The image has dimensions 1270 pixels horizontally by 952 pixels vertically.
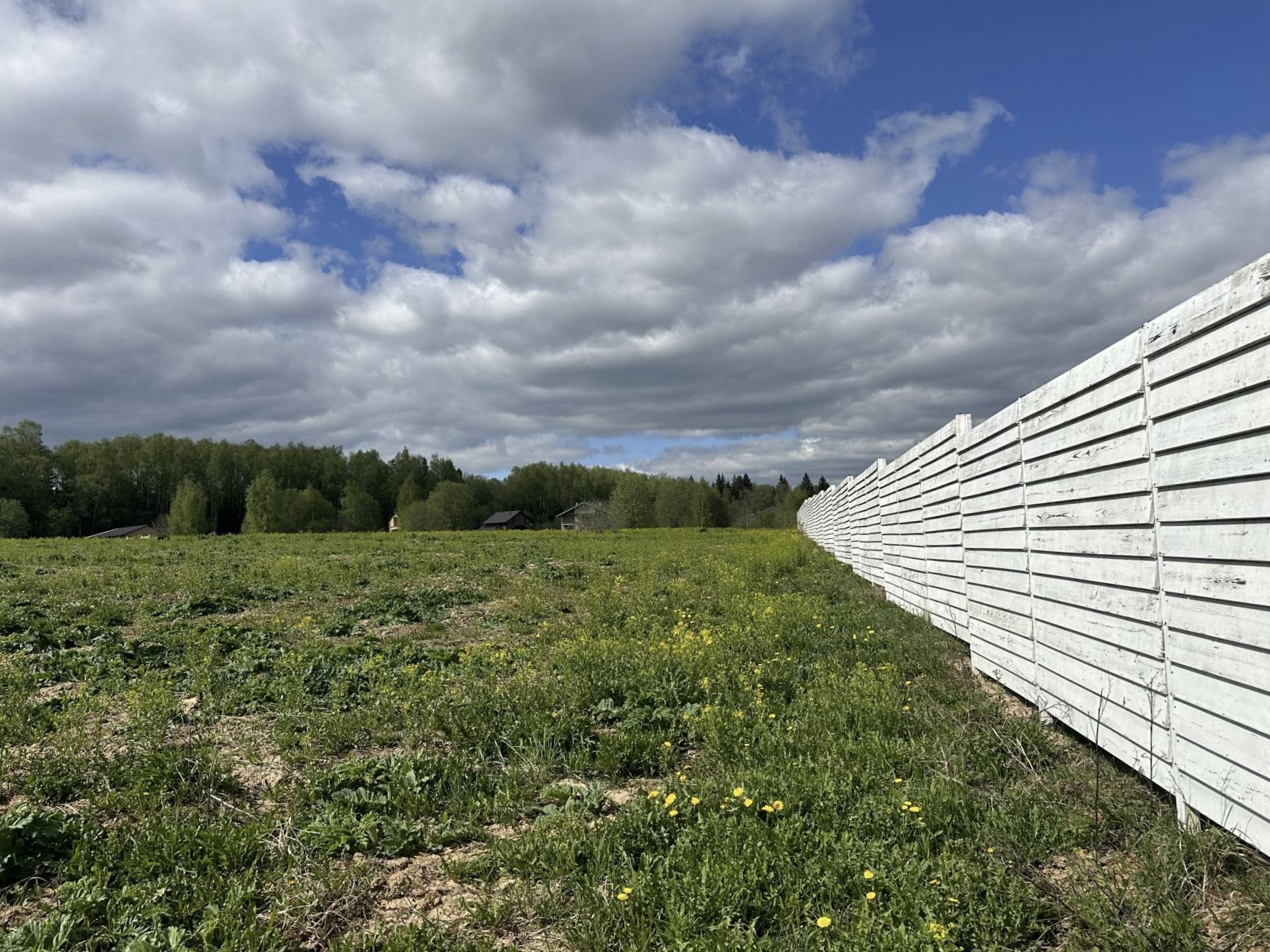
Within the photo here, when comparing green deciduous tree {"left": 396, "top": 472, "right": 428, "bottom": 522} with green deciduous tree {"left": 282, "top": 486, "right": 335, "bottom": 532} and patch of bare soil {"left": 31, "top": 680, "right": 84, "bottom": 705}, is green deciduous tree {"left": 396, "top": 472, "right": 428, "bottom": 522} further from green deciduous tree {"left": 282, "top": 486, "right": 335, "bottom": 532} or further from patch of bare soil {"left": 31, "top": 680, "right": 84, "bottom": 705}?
patch of bare soil {"left": 31, "top": 680, "right": 84, "bottom": 705}

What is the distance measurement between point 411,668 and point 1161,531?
537 centimetres

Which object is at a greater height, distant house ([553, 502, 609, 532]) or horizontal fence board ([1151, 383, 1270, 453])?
horizontal fence board ([1151, 383, 1270, 453])

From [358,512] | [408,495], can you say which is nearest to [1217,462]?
[358,512]

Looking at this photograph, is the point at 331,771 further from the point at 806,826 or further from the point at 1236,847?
the point at 1236,847

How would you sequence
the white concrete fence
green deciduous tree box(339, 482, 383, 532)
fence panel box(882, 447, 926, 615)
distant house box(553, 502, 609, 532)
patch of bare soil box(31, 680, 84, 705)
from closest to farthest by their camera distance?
1. the white concrete fence
2. patch of bare soil box(31, 680, 84, 705)
3. fence panel box(882, 447, 926, 615)
4. green deciduous tree box(339, 482, 383, 532)
5. distant house box(553, 502, 609, 532)

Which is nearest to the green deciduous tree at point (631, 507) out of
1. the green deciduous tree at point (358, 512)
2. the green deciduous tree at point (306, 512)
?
the green deciduous tree at point (358, 512)

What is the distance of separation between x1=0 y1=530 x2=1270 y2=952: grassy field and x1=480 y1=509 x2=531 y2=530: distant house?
277 feet

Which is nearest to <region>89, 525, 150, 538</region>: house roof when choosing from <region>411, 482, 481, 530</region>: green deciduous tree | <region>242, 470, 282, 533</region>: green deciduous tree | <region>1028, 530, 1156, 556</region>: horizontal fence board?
<region>242, 470, 282, 533</region>: green deciduous tree

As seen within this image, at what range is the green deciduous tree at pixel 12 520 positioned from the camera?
5878 centimetres

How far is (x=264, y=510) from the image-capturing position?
2756 inches

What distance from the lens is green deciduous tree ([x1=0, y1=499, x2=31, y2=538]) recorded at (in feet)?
193

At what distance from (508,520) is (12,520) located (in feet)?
158

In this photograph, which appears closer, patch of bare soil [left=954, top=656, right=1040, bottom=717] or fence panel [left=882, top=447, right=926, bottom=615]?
patch of bare soil [left=954, top=656, right=1040, bottom=717]

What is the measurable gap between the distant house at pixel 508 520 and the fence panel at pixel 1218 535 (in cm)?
8817
